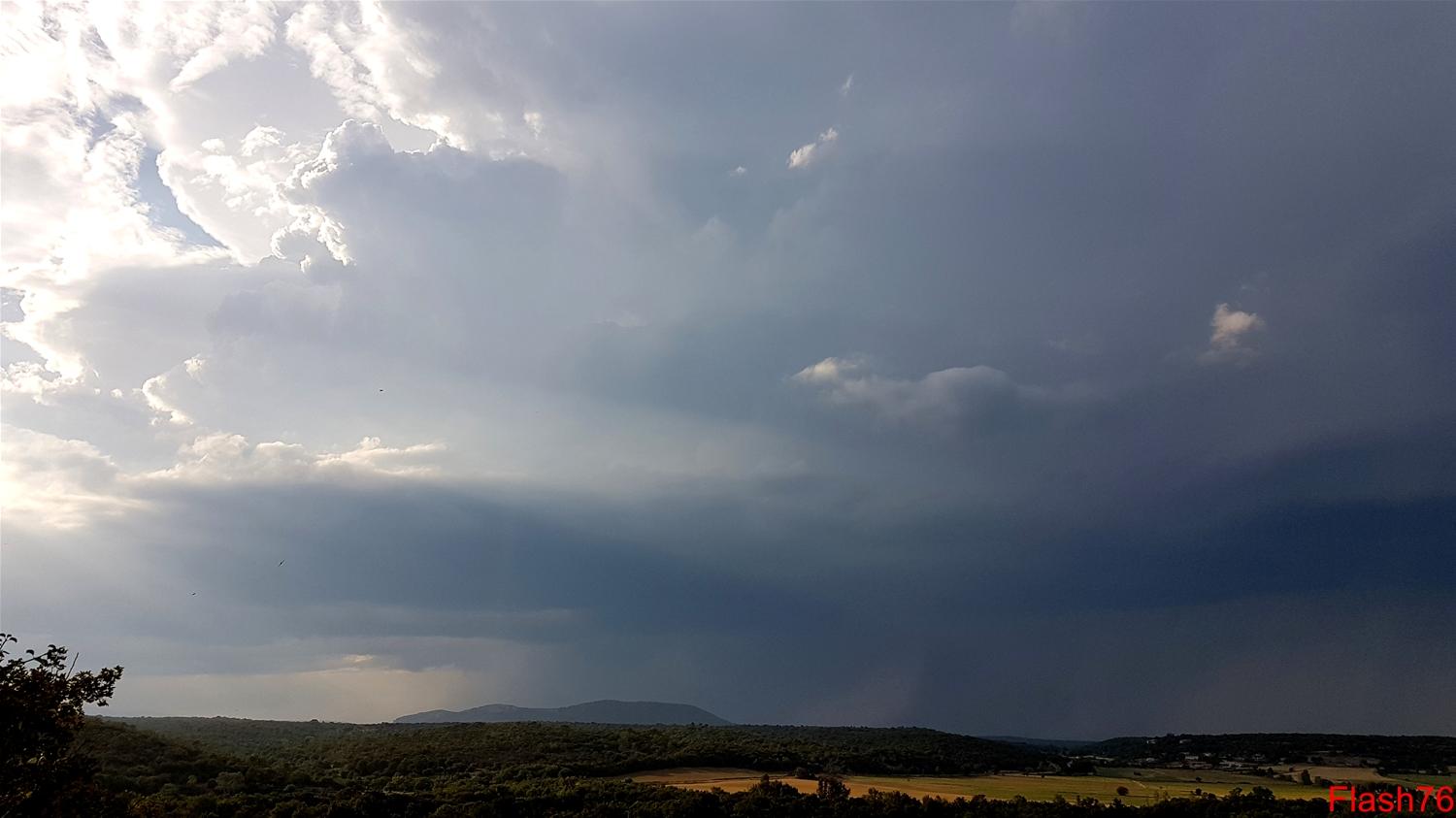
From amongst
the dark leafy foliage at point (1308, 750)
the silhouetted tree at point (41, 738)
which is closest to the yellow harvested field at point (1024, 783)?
the dark leafy foliage at point (1308, 750)

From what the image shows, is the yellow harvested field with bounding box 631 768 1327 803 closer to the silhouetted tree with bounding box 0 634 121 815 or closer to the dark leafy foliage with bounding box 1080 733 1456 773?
the dark leafy foliage with bounding box 1080 733 1456 773

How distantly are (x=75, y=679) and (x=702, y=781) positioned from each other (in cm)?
5859

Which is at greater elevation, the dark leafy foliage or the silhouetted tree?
the silhouetted tree

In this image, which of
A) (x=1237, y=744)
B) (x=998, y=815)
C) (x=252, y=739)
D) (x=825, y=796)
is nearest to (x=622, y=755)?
(x=825, y=796)

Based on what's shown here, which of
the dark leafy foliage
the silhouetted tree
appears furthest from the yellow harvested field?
the silhouetted tree

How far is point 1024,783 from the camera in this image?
253 feet

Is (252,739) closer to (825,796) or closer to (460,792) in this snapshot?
(460,792)

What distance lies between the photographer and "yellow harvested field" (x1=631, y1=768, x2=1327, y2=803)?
63.9 metres

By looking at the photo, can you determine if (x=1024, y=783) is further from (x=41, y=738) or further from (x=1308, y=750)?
(x=41, y=738)

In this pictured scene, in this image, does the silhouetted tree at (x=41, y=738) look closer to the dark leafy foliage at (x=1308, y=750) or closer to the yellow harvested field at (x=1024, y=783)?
the yellow harvested field at (x=1024, y=783)

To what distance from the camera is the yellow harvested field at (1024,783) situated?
63875 millimetres

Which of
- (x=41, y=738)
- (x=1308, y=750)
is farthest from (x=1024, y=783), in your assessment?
(x=41, y=738)

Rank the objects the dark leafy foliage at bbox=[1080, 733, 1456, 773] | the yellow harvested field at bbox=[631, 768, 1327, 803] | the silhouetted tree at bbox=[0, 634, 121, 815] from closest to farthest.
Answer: the silhouetted tree at bbox=[0, 634, 121, 815] < the yellow harvested field at bbox=[631, 768, 1327, 803] < the dark leafy foliage at bbox=[1080, 733, 1456, 773]

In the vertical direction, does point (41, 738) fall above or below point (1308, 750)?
above
